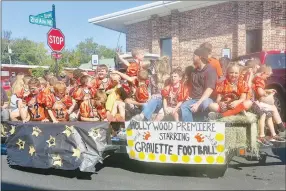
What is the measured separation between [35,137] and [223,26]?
25.0 feet

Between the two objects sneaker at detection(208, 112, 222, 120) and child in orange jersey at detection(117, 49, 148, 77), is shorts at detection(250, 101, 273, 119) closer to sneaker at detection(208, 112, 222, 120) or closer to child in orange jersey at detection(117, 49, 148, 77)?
sneaker at detection(208, 112, 222, 120)

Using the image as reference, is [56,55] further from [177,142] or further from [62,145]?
[177,142]

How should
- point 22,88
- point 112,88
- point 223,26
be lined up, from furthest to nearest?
point 223,26, point 22,88, point 112,88

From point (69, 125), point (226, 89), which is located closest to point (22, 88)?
point (69, 125)

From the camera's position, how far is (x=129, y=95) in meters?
5.14

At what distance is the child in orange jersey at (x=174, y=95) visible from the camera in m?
4.19

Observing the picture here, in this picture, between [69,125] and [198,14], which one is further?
[198,14]

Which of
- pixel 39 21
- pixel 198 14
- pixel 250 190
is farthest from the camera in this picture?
pixel 198 14

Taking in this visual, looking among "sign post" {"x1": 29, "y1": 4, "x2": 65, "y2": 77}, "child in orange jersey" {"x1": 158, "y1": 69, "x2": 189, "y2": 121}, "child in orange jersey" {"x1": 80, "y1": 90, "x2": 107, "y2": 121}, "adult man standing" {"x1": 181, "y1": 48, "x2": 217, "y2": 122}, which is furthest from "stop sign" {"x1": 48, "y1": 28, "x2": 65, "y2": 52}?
"adult man standing" {"x1": 181, "y1": 48, "x2": 217, "y2": 122}

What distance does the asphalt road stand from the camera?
345cm

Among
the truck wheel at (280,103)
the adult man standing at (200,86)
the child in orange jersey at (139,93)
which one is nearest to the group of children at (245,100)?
the adult man standing at (200,86)

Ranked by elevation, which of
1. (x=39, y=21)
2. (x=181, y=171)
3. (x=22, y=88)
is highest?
(x=39, y=21)

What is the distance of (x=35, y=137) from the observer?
4309 mm

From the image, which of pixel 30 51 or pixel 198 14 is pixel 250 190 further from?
pixel 198 14
